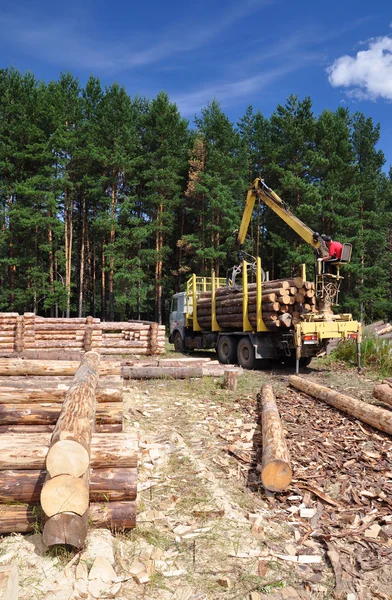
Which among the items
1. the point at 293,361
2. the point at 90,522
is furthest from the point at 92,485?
the point at 293,361

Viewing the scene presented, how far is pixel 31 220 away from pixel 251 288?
2099cm

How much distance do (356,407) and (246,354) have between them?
20.9ft

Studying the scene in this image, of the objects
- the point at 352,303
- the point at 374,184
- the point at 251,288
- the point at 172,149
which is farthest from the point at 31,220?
the point at 374,184

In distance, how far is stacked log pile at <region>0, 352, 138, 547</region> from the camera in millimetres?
3242

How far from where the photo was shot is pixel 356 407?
7.31m

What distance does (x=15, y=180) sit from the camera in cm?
3244

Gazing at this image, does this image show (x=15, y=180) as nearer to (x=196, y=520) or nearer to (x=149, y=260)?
(x=149, y=260)

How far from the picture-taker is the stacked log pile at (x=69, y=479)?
324 cm

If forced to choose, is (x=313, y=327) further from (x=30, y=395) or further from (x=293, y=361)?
(x=30, y=395)

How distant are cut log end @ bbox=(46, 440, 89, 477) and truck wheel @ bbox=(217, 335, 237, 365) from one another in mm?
10971

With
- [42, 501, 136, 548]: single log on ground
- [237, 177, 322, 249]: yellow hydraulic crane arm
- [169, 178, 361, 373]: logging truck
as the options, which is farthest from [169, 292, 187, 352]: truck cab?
[42, 501, 136, 548]: single log on ground

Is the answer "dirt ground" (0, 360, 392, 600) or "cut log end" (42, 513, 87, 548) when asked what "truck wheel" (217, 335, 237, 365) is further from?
"cut log end" (42, 513, 87, 548)

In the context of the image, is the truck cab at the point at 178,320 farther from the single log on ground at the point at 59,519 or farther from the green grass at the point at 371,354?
the single log on ground at the point at 59,519

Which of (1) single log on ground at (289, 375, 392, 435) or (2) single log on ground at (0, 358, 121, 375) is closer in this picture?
(1) single log on ground at (289, 375, 392, 435)
